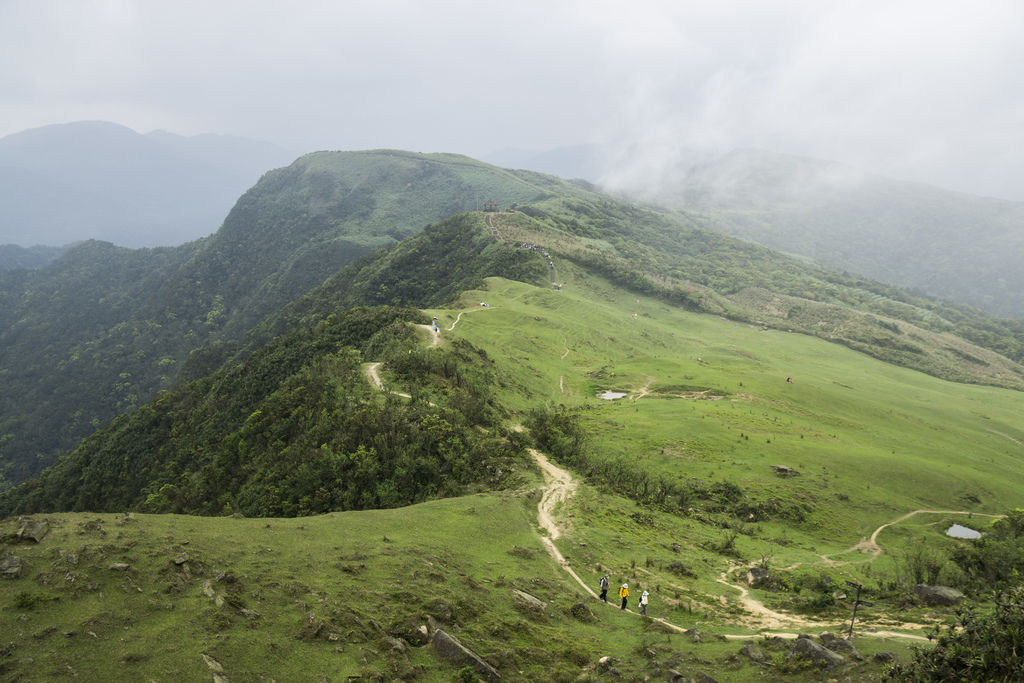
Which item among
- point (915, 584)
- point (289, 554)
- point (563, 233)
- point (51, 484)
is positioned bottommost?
point (51, 484)

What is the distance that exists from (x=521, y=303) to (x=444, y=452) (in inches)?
2505

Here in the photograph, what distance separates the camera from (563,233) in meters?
174

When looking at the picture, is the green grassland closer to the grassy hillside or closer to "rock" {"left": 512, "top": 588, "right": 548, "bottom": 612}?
the grassy hillside

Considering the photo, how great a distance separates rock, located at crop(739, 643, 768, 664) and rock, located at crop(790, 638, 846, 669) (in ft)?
3.41

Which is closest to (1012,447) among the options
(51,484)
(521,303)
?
(521,303)

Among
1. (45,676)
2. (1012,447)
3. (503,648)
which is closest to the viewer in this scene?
(45,676)

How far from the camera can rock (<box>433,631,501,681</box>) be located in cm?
1670

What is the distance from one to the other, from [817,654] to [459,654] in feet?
41.4

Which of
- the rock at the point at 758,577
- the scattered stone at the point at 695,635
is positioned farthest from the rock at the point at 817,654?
the rock at the point at 758,577

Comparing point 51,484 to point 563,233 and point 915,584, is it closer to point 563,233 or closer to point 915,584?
point 915,584

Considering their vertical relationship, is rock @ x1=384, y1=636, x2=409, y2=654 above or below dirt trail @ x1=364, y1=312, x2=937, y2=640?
above

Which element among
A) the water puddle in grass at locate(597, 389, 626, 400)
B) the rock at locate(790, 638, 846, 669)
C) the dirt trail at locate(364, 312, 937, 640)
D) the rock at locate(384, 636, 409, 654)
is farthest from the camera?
the water puddle in grass at locate(597, 389, 626, 400)

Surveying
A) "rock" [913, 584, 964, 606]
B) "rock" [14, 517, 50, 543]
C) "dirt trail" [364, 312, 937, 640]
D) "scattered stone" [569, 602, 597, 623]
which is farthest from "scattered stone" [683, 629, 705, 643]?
"rock" [14, 517, 50, 543]

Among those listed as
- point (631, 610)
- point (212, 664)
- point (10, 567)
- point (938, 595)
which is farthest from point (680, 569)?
point (10, 567)
